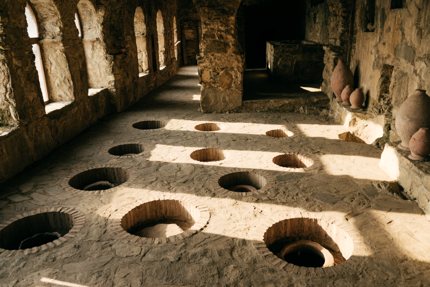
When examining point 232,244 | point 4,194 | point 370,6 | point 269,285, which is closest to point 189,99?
point 370,6

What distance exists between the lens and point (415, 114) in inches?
163

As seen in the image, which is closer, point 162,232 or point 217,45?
point 162,232

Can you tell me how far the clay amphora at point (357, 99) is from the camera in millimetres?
6730

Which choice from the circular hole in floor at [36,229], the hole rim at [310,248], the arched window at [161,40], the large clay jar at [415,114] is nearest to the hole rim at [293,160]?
the large clay jar at [415,114]

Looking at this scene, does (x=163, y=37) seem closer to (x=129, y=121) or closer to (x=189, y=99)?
(x=189, y=99)

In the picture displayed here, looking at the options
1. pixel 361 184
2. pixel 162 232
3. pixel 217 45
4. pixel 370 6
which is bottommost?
pixel 162 232

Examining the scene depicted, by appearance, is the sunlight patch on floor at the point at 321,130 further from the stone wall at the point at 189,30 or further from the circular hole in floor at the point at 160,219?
the stone wall at the point at 189,30

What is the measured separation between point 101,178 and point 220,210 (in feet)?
7.55

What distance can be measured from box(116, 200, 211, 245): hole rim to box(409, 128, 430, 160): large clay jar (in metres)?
2.63

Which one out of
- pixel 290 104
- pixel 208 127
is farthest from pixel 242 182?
pixel 290 104

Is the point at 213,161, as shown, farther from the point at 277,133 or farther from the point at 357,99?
the point at 357,99

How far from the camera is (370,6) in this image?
6613 mm

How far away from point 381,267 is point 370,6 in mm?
5472

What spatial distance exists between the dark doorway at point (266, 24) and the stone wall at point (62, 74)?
5.45 metres
